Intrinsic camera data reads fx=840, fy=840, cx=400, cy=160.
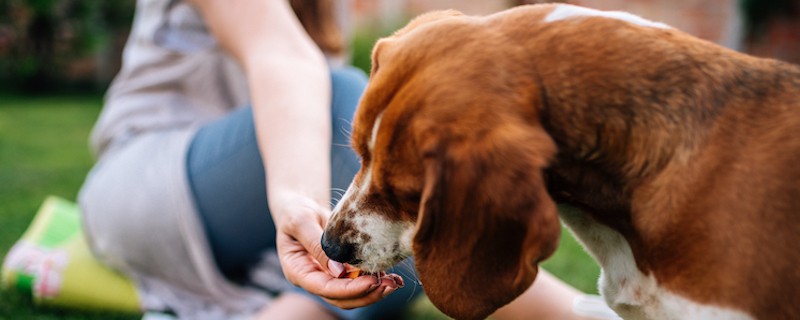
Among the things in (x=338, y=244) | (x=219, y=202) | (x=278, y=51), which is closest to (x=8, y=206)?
(x=219, y=202)

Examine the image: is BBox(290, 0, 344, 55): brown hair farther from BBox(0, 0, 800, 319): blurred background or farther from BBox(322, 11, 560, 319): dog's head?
BBox(322, 11, 560, 319): dog's head

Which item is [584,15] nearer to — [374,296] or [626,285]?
[626,285]

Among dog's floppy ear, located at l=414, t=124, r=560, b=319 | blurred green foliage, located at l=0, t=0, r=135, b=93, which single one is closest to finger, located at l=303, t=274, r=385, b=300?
dog's floppy ear, located at l=414, t=124, r=560, b=319

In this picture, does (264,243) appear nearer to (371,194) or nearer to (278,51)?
(278,51)

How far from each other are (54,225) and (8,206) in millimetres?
1274

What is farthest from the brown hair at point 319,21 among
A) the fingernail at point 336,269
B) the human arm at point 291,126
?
the fingernail at point 336,269

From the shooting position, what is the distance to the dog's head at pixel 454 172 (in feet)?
4.90

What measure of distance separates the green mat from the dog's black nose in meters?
1.49

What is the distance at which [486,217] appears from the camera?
1531 millimetres

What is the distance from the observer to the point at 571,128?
1.63m

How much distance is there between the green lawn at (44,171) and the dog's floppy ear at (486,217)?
1573 mm

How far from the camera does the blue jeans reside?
273cm

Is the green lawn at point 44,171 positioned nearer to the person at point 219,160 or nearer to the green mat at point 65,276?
the green mat at point 65,276

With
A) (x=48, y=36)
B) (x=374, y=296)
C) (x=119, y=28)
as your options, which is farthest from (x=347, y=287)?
(x=119, y=28)
